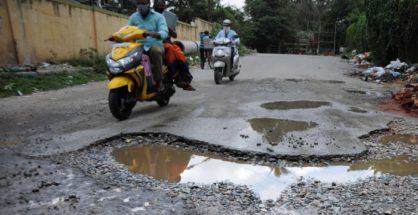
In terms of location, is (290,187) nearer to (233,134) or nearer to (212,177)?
(212,177)

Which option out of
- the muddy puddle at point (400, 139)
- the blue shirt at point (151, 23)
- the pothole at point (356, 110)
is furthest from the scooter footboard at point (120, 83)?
the pothole at point (356, 110)

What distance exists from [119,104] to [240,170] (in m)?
2.33

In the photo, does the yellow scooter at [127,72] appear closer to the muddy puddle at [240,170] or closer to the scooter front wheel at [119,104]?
the scooter front wheel at [119,104]

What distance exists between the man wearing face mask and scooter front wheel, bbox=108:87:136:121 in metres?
0.61

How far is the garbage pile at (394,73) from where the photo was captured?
1020 centimetres

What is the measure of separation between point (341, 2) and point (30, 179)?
37896 mm

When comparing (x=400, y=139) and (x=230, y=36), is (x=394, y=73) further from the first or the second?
(x=400, y=139)

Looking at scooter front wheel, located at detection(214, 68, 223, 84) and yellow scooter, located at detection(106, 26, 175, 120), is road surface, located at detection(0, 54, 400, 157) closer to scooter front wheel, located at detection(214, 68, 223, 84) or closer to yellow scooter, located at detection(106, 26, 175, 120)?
yellow scooter, located at detection(106, 26, 175, 120)

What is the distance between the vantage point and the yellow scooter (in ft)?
15.9

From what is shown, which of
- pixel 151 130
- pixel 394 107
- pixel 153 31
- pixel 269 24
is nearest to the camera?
pixel 151 130

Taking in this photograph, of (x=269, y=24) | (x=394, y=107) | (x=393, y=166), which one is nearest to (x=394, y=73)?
(x=394, y=107)

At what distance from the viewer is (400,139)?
4234mm

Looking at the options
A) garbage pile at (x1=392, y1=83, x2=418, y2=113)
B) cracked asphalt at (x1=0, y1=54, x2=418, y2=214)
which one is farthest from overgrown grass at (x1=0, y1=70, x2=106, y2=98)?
garbage pile at (x1=392, y1=83, x2=418, y2=113)

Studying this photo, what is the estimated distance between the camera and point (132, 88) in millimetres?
5113
